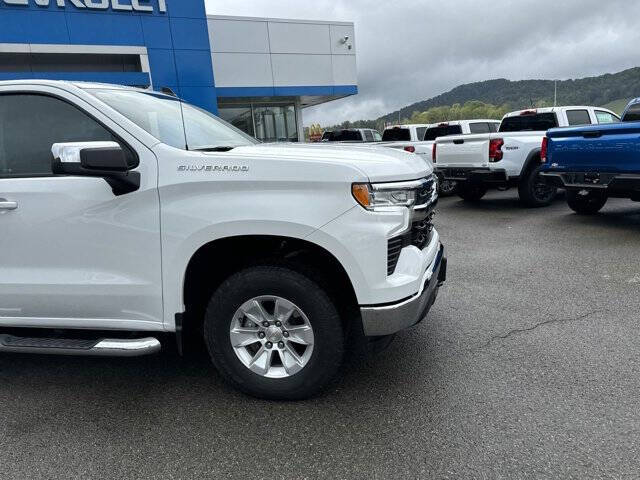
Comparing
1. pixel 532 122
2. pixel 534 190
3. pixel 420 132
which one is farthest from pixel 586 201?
pixel 420 132

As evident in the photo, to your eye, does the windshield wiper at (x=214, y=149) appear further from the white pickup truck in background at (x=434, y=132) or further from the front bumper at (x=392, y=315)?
the white pickup truck in background at (x=434, y=132)

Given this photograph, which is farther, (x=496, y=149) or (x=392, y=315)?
(x=496, y=149)

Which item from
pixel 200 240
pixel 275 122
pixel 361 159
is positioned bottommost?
pixel 200 240

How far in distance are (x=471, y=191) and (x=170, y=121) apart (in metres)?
8.69

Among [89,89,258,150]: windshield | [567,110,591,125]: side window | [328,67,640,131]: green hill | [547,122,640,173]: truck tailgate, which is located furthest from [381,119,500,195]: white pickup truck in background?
[328,67,640,131]: green hill

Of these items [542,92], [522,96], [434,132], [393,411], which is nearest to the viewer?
[393,411]

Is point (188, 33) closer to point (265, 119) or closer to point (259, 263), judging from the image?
point (265, 119)

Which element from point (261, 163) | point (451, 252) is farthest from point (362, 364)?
point (451, 252)

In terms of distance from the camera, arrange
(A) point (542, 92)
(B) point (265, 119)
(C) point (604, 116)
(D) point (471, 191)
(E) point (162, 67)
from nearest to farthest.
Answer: (D) point (471, 191) → (C) point (604, 116) → (E) point (162, 67) → (B) point (265, 119) → (A) point (542, 92)

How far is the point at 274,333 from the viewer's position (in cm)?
269

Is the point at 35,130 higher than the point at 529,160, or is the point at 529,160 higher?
the point at 35,130

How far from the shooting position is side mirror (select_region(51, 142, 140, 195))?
2.40 meters

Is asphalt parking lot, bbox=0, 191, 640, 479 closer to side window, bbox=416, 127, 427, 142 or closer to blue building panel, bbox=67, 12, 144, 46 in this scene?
side window, bbox=416, 127, 427, 142

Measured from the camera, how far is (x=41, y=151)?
282 cm
